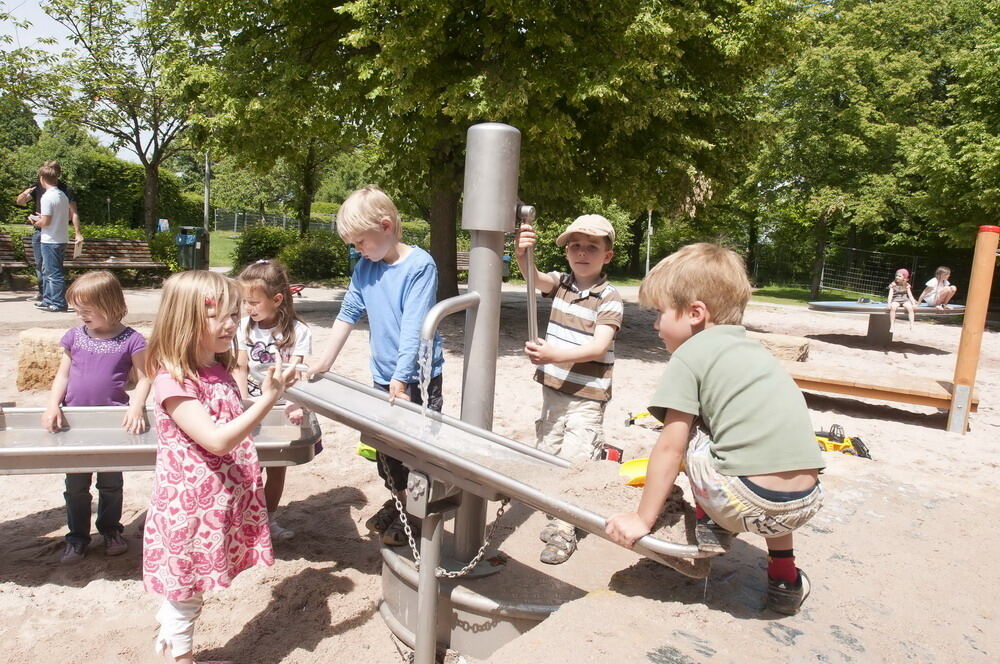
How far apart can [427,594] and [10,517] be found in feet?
8.33

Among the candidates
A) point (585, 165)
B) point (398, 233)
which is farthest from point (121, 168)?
point (398, 233)

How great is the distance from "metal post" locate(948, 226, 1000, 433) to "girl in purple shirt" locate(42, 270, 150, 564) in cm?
607

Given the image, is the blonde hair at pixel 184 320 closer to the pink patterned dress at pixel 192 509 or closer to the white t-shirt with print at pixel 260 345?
the pink patterned dress at pixel 192 509

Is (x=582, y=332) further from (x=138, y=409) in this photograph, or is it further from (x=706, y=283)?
(x=138, y=409)

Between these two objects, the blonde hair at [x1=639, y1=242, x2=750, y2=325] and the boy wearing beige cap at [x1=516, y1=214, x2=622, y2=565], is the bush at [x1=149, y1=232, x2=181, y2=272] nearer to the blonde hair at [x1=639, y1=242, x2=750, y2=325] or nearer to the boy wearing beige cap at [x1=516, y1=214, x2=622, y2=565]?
the boy wearing beige cap at [x1=516, y1=214, x2=622, y2=565]

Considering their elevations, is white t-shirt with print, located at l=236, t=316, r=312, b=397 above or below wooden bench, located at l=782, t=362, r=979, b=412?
above

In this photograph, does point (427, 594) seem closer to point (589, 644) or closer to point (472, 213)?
point (589, 644)

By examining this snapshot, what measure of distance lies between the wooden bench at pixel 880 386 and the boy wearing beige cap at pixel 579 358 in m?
4.02

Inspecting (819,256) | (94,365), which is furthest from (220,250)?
(94,365)

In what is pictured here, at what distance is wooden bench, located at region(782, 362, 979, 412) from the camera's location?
245 inches

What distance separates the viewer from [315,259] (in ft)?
56.1

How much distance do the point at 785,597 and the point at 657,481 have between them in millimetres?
759

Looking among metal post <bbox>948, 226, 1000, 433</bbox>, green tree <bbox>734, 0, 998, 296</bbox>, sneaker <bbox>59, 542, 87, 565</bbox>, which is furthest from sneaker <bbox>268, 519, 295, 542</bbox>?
green tree <bbox>734, 0, 998, 296</bbox>

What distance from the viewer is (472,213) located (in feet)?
7.87
